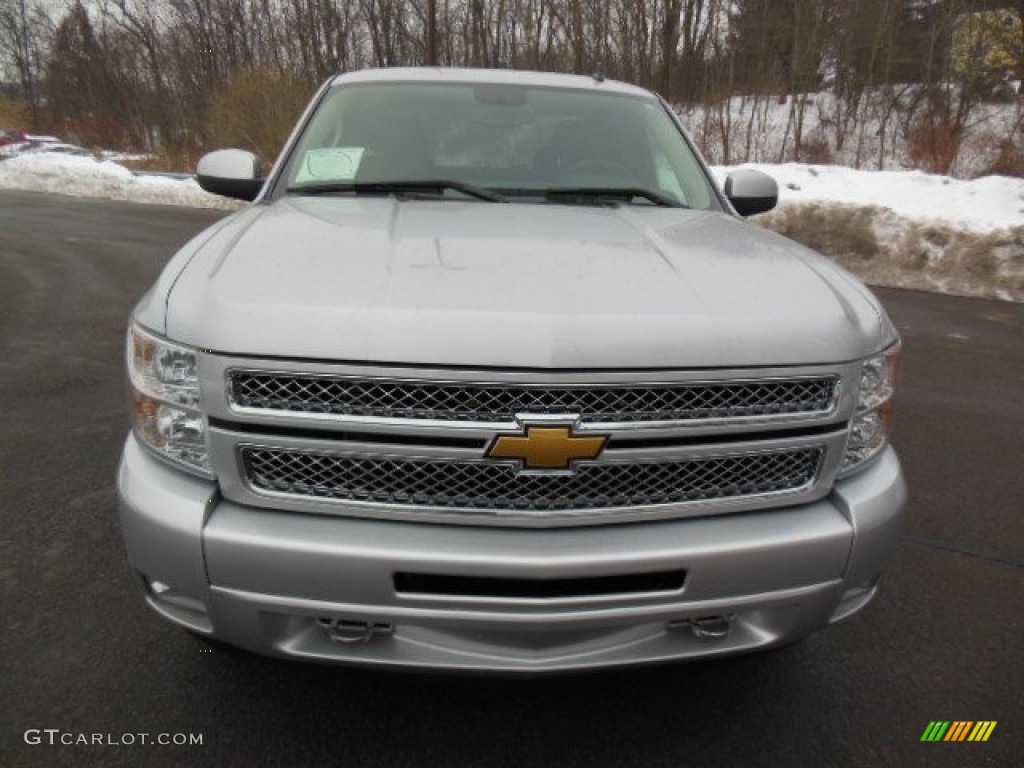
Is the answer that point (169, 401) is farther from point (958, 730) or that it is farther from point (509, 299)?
point (958, 730)

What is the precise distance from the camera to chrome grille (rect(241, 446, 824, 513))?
1.60m

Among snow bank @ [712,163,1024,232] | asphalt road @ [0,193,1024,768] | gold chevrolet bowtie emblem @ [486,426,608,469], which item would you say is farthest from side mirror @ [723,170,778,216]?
snow bank @ [712,163,1024,232]

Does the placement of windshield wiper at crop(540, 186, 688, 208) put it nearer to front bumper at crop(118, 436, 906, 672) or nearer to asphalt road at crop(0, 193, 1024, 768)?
front bumper at crop(118, 436, 906, 672)

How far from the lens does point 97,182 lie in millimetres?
17922

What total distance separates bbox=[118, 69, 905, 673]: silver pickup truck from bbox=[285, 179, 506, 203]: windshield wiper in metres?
0.83

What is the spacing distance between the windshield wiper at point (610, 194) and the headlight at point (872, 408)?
1144 mm

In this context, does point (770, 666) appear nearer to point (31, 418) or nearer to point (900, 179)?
point (31, 418)

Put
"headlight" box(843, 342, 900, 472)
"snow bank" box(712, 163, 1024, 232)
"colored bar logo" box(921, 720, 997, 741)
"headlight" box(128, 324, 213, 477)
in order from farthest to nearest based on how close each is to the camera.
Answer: "snow bank" box(712, 163, 1024, 232)
"colored bar logo" box(921, 720, 997, 741)
"headlight" box(843, 342, 900, 472)
"headlight" box(128, 324, 213, 477)

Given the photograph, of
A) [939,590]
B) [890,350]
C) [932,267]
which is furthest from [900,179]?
[890,350]

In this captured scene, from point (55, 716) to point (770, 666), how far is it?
209 centimetres

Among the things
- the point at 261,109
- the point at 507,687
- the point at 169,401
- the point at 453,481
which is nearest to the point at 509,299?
the point at 453,481

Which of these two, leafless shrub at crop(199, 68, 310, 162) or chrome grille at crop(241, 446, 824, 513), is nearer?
chrome grille at crop(241, 446, 824, 513)

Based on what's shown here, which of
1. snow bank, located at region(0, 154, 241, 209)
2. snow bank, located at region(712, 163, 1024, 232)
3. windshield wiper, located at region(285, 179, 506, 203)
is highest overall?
windshield wiper, located at region(285, 179, 506, 203)

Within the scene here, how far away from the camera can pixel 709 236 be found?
226 centimetres
